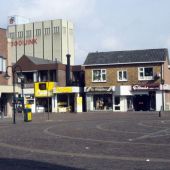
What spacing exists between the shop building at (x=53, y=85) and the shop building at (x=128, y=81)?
2905 millimetres

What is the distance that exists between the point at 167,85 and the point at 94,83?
9.70 m

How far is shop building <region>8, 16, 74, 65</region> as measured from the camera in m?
95.2

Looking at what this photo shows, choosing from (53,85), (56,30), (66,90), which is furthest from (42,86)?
(56,30)

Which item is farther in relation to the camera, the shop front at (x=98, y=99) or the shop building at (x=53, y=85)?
the shop building at (x=53, y=85)

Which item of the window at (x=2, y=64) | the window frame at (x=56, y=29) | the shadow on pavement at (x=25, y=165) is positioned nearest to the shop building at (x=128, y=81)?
the window at (x=2, y=64)

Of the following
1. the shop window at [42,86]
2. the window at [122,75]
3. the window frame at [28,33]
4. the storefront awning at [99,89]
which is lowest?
the shop window at [42,86]

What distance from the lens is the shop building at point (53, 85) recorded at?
61406mm

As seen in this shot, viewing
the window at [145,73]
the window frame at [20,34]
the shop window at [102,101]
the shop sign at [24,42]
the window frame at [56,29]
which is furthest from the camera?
the window frame at [20,34]

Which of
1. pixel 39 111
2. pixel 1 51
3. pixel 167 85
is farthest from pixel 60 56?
pixel 1 51

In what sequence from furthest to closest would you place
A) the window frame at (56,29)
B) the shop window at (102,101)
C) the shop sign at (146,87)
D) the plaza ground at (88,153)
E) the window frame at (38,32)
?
the window frame at (38,32) → the window frame at (56,29) → the shop window at (102,101) → the shop sign at (146,87) → the plaza ground at (88,153)

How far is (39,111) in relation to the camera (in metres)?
62.6

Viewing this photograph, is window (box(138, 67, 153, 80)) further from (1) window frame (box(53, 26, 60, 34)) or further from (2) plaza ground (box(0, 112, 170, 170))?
(1) window frame (box(53, 26, 60, 34))

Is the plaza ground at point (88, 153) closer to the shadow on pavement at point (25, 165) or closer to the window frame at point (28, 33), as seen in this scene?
the shadow on pavement at point (25, 165)

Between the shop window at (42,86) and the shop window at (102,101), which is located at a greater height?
the shop window at (42,86)
